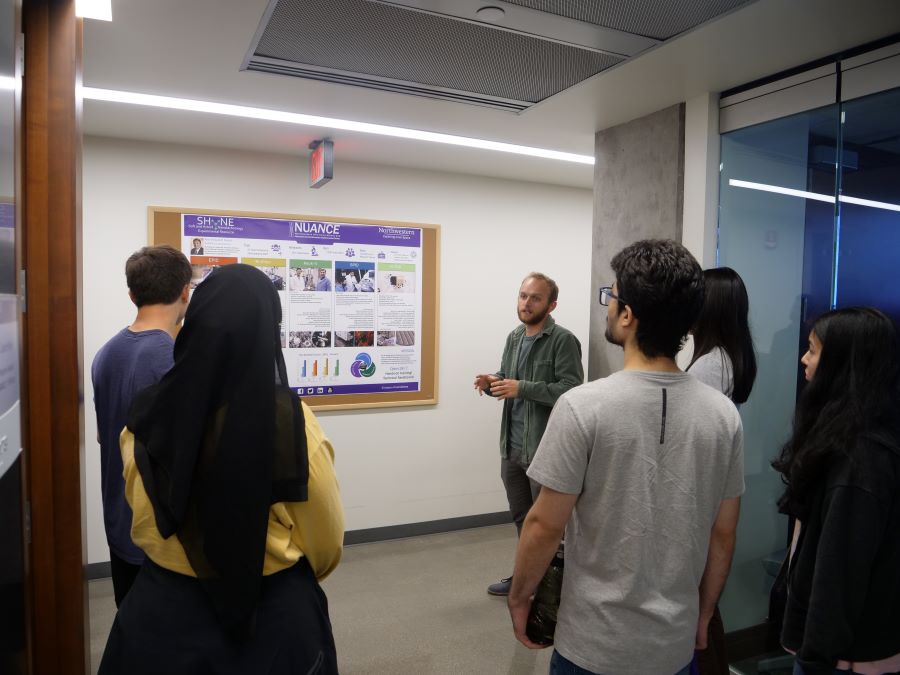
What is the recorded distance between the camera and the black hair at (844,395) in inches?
60.6

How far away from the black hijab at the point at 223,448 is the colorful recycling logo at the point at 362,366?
2.89 m

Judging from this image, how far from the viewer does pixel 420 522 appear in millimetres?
4500

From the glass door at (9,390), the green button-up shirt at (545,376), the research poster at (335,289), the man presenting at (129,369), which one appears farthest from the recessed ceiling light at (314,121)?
the glass door at (9,390)

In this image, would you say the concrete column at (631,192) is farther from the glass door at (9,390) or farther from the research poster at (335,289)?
the glass door at (9,390)

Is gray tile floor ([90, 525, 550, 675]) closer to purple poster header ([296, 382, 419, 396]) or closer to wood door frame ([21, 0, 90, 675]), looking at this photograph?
purple poster header ([296, 382, 419, 396])

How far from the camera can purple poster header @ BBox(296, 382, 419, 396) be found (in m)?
4.14

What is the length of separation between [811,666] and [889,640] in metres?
0.18

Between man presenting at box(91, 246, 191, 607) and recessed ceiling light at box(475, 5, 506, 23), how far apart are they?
4.09ft

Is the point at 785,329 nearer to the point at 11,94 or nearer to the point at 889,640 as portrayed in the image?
the point at 889,640

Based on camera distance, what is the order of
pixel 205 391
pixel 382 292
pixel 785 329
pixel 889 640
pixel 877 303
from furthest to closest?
pixel 382 292 < pixel 785 329 < pixel 877 303 < pixel 889 640 < pixel 205 391

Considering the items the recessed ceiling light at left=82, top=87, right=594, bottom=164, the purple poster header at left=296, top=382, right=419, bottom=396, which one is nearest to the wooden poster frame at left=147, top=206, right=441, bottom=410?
the purple poster header at left=296, top=382, right=419, bottom=396

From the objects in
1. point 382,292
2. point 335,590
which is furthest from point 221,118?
point 335,590

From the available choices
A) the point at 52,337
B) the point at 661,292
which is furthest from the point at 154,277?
the point at 661,292

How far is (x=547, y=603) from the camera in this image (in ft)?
4.81
